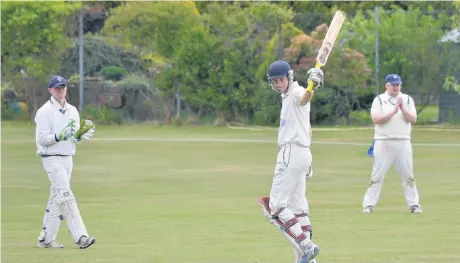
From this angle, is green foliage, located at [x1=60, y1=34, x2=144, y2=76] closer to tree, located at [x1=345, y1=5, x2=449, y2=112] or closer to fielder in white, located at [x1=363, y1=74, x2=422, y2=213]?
tree, located at [x1=345, y1=5, x2=449, y2=112]

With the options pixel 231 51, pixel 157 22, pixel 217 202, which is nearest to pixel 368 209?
pixel 217 202

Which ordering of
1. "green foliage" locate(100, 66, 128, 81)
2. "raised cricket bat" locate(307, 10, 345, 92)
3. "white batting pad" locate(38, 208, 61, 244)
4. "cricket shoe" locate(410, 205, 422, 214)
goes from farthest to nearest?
"green foliage" locate(100, 66, 128, 81), "cricket shoe" locate(410, 205, 422, 214), "white batting pad" locate(38, 208, 61, 244), "raised cricket bat" locate(307, 10, 345, 92)

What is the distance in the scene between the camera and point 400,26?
37938 millimetres

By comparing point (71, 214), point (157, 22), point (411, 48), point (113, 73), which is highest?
point (157, 22)

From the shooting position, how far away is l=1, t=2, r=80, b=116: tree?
4134cm

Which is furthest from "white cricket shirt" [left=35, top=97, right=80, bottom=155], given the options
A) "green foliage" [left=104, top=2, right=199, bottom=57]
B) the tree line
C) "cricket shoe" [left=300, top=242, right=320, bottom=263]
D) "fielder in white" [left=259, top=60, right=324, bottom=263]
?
"green foliage" [left=104, top=2, right=199, bottom=57]

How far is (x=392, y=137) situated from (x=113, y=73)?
28562mm

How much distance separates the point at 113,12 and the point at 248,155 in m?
17.0

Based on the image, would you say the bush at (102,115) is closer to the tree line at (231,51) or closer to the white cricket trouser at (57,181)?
the tree line at (231,51)

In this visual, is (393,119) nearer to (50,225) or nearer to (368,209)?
(368,209)

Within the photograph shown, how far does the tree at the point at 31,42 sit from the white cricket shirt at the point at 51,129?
29.0 m

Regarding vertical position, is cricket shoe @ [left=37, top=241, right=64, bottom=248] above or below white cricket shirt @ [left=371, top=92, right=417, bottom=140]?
below

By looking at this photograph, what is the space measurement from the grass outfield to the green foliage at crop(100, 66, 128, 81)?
30.6 feet

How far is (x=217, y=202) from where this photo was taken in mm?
18188
